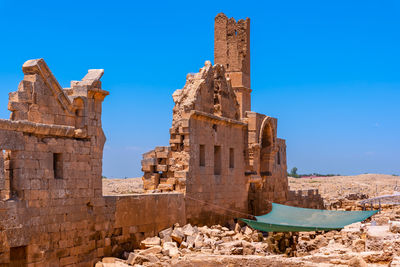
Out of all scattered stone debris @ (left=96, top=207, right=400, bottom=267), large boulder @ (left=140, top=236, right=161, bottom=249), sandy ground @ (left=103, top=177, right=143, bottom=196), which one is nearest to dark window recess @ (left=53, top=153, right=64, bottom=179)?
scattered stone debris @ (left=96, top=207, right=400, bottom=267)

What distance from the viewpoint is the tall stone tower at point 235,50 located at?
42.2 metres

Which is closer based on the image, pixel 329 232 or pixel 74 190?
pixel 74 190

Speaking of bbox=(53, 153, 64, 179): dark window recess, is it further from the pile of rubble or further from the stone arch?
the stone arch

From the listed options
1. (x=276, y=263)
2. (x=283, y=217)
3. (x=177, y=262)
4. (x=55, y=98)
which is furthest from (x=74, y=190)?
(x=283, y=217)

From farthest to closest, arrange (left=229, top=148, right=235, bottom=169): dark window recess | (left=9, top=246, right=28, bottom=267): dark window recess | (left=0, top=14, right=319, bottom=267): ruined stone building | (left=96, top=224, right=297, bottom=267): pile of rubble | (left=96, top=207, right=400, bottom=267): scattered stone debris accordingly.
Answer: (left=229, top=148, right=235, bottom=169): dark window recess < (left=96, top=224, right=297, bottom=267): pile of rubble < (left=0, top=14, right=319, bottom=267): ruined stone building < (left=9, top=246, right=28, bottom=267): dark window recess < (left=96, top=207, right=400, bottom=267): scattered stone debris

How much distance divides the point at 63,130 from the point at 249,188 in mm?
9442

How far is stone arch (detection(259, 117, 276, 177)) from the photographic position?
20.1 meters

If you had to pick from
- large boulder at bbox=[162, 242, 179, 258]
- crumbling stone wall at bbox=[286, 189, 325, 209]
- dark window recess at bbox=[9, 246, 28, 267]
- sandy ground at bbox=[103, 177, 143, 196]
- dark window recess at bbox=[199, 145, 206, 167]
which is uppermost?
dark window recess at bbox=[199, 145, 206, 167]

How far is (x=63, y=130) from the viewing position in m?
11.3

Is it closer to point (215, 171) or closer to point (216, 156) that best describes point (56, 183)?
point (215, 171)

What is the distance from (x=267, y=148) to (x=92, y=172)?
31.1 feet

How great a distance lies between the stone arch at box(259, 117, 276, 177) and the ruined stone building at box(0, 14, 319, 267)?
107 centimetres

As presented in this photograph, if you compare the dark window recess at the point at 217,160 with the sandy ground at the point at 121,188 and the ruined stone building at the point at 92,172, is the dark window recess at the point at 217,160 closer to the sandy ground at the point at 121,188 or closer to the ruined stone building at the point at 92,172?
the ruined stone building at the point at 92,172

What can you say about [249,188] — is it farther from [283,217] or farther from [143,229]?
[143,229]
